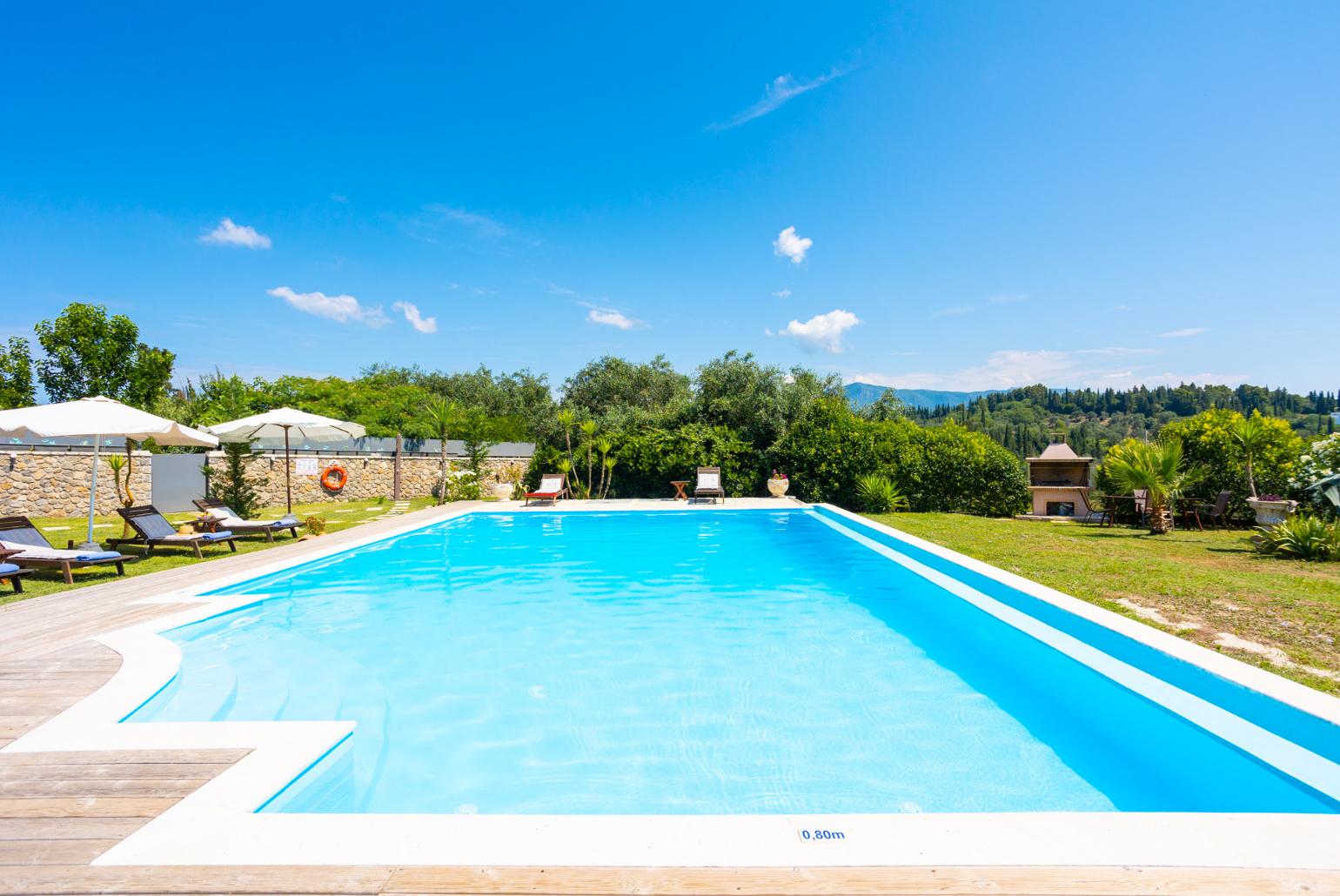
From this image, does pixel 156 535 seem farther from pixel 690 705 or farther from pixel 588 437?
pixel 588 437

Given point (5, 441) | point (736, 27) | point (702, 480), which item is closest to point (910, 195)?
point (736, 27)

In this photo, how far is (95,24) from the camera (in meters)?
13.5

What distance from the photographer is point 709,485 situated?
15312mm

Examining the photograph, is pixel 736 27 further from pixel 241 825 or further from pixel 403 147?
pixel 241 825

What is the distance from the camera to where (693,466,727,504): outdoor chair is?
49.2 feet

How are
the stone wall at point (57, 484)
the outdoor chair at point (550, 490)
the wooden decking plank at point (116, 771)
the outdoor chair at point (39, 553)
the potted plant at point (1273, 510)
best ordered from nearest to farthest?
the wooden decking plank at point (116, 771) → the outdoor chair at point (39, 553) → the potted plant at point (1273, 510) → the stone wall at point (57, 484) → the outdoor chair at point (550, 490)

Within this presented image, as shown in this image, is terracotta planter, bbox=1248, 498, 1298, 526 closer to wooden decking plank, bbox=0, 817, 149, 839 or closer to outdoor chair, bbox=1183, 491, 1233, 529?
outdoor chair, bbox=1183, 491, 1233, 529

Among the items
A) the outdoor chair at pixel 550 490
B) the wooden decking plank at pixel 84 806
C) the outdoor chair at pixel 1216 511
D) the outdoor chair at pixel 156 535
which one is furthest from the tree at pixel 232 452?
the outdoor chair at pixel 1216 511

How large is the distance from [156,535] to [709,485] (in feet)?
35.0

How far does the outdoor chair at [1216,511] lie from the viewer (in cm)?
1103

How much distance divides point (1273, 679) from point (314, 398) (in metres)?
42.6

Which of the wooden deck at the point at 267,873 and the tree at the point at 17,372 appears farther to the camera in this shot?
the tree at the point at 17,372

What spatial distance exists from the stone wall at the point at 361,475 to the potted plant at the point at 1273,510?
17.0 metres

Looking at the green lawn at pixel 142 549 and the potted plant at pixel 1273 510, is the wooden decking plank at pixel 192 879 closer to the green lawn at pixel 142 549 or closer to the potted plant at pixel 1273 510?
the green lawn at pixel 142 549
